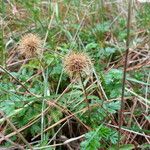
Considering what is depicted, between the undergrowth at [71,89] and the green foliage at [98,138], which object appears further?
the undergrowth at [71,89]

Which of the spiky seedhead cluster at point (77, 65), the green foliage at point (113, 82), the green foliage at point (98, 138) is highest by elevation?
the spiky seedhead cluster at point (77, 65)

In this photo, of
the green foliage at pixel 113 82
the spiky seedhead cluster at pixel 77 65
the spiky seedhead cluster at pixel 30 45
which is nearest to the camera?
the spiky seedhead cluster at pixel 77 65

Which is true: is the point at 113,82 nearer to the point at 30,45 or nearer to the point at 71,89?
the point at 71,89

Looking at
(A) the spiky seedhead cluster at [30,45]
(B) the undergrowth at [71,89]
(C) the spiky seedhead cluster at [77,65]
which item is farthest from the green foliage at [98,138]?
(A) the spiky seedhead cluster at [30,45]

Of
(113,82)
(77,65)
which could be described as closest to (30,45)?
(77,65)

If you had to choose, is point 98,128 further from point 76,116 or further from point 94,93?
point 94,93

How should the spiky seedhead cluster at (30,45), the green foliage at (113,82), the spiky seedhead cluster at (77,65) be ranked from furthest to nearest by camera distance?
the green foliage at (113,82) < the spiky seedhead cluster at (30,45) < the spiky seedhead cluster at (77,65)

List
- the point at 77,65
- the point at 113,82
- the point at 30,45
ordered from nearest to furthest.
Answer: the point at 77,65 < the point at 30,45 < the point at 113,82

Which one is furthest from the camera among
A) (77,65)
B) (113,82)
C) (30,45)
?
(113,82)

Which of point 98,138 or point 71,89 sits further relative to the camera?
point 71,89

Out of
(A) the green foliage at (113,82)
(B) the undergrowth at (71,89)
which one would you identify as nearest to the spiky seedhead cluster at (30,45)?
(B) the undergrowth at (71,89)

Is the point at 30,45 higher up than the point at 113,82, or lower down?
higher up

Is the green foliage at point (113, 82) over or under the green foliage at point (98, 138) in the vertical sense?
over

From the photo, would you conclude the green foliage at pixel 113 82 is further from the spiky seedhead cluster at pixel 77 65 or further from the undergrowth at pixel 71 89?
the spiky seedhead cluster at pixel 77 65
